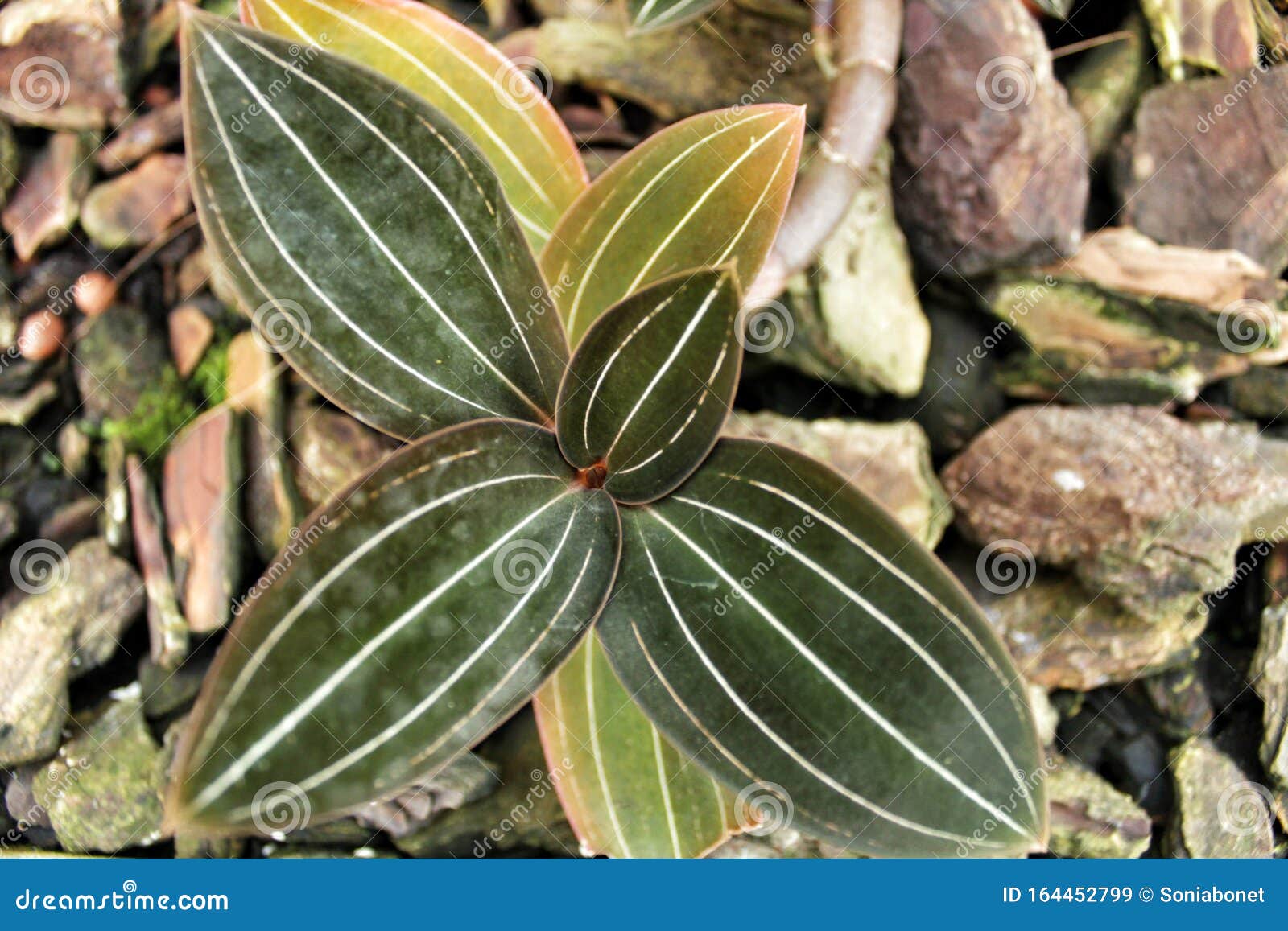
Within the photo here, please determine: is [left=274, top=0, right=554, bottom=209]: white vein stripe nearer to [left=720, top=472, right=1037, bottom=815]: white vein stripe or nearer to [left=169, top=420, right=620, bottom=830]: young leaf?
[left=169, top=420, right=620, bottom=830]: young leaf

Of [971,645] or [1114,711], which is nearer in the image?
[971,645]

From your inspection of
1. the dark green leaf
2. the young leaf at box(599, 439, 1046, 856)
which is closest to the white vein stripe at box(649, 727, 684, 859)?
the young leaf at box(599, 439, 1046, 856)

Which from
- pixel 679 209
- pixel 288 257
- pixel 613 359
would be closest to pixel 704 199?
pixel 679 209

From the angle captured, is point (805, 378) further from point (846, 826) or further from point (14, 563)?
point (14, 563)

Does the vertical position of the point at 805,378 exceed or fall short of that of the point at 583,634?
it falls short

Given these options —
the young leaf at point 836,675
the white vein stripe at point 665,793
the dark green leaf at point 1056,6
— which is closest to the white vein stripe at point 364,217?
the young leaf at point 836,675

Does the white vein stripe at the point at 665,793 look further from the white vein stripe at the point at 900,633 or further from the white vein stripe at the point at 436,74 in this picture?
the white vein stripe at the point at 436,74
